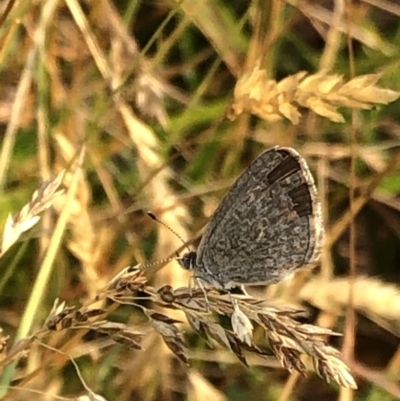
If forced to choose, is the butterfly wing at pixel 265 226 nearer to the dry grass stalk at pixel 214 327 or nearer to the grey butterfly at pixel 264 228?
the grey butterfly at pixel 264 228

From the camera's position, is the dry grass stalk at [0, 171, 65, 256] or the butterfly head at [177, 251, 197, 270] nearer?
the dry grass stalk at [0, 171, 65, 256]

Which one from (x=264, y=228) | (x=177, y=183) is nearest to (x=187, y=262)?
(x=264, y=228)

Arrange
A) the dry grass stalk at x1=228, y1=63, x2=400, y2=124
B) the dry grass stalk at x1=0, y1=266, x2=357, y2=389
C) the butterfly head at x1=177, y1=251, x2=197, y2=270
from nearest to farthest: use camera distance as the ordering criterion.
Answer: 1. the dry grass stalk at x1=0, y1=266, x2=357, y2=389
2. the dry grass stalk at x1=228, y1=63, x2=400, y2=124
3. the butterfly head at x1=177, y1=251, x2=197, y2=270

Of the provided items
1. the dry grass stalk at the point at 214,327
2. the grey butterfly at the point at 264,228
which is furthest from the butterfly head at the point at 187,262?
the dry grass stalk at the point at 214,327

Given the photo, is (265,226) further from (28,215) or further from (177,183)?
(177,183)

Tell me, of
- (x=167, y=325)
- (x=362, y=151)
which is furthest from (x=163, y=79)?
(x=167, y=325)

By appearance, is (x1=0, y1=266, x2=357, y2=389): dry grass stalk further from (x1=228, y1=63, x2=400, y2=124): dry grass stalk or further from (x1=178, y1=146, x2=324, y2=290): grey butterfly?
(x1=228, y1=63, x2=400, y2=124): dry grass stalk

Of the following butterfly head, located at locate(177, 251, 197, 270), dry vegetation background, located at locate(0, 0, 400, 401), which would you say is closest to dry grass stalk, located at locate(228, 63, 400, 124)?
dry vegetation background, located at locate(0, 0, 400, 401)
